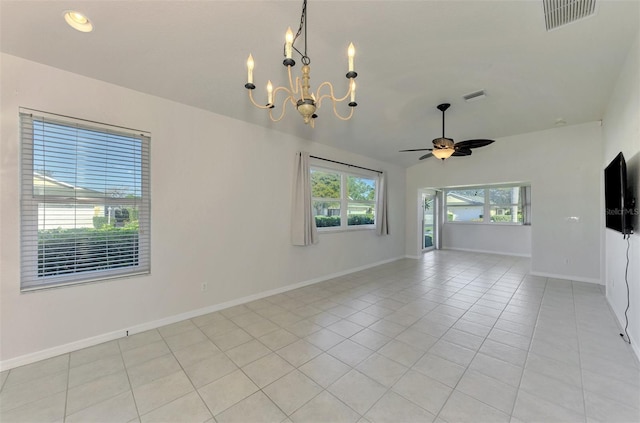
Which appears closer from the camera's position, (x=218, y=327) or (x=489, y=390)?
(x=489, y=390)

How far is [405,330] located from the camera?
2.83m

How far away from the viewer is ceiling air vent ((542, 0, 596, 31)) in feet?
6.66

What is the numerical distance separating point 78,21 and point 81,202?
159 cm

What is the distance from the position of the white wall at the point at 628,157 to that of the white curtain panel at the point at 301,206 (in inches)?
147

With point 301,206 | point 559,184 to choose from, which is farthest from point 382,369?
point 559,184

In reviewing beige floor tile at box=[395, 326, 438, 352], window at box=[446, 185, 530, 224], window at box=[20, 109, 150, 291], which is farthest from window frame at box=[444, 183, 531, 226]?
window at box=[20, 109, 150, 291]

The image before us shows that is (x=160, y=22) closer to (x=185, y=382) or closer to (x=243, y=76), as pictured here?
(x=243, y=76)

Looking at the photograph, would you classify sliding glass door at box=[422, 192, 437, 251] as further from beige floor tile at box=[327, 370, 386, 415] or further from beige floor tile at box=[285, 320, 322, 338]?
beige floor tile at box=[327, 370, 386, 415]

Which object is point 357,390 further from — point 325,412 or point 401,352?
point 401,352

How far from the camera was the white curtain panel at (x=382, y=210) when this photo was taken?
6016mm

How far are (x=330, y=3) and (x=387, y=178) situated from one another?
4819 mm

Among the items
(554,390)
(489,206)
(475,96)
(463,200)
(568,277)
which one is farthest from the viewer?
(463,200)

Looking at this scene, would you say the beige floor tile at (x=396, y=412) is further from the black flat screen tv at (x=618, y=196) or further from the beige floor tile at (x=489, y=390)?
the black flat screen tv at (x=618, y=196)

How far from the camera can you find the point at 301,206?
167 inches
